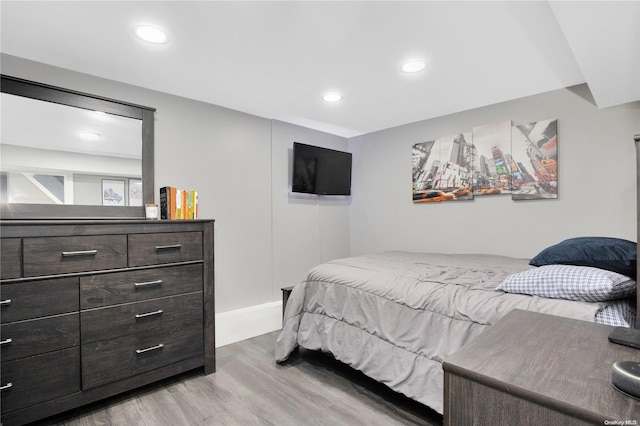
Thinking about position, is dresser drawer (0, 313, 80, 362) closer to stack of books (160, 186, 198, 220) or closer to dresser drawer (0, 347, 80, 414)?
dresser drawer (0, 347, 80, 414)

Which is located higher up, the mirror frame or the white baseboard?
the mirror frame

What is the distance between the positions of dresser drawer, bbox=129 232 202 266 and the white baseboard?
3.08 feet

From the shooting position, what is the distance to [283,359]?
2.55 metres

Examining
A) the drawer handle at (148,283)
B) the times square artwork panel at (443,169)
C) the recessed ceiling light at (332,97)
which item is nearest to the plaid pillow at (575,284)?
the times square artwork panel at (443,169)

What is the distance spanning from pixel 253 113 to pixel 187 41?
140 centimetres

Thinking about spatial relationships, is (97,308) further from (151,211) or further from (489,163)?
(489,163)

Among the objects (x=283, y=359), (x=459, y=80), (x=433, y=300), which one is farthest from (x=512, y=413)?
(x=459, y=80)

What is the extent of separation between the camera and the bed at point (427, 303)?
1.47 metres

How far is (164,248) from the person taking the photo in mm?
2283

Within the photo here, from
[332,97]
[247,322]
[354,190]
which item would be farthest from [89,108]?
[354,190]

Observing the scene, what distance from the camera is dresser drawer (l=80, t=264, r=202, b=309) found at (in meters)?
1.98

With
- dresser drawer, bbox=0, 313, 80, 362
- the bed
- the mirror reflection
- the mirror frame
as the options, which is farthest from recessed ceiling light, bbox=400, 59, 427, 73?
dresser drawer, bbox=0, 313, 80, 362

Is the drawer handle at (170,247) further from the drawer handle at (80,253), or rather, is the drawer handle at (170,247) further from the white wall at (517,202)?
the white wall at (517,202)

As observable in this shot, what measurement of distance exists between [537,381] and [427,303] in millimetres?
1205
